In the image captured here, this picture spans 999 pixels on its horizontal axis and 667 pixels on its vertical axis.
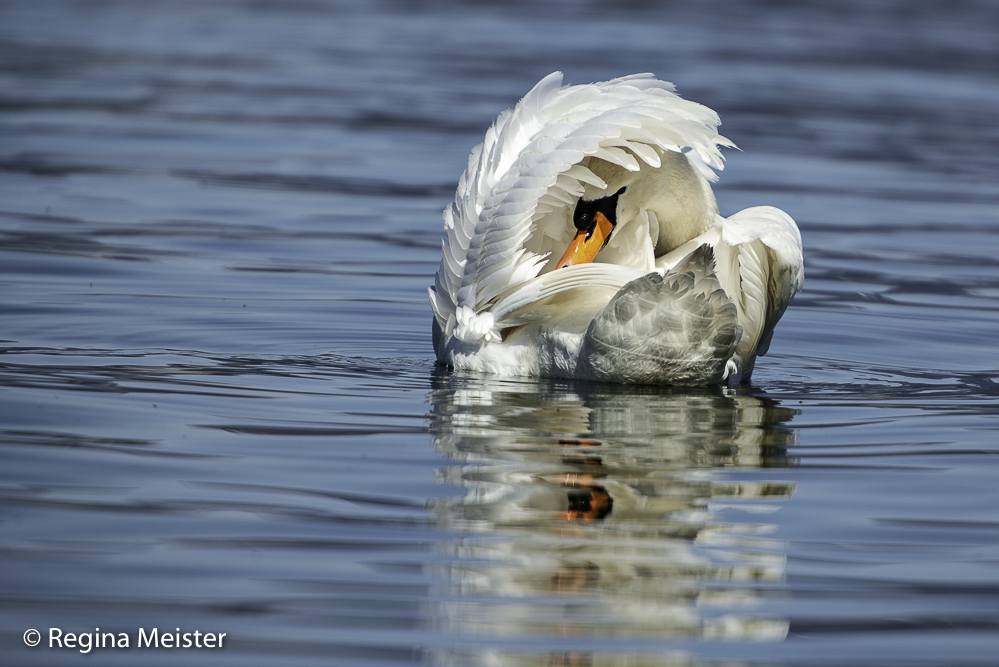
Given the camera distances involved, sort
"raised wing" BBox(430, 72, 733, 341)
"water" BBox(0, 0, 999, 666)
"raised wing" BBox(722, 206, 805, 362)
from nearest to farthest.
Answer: "water" BBox(0, 0, 999, 666), "raised wing" BBox(430, 72, 733, 341), "raised wing" BBox(722, 206, 805, 362)

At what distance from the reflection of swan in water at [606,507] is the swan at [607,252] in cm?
21

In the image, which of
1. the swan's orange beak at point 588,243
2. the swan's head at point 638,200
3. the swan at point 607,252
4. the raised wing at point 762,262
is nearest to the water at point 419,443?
the swan at point 607,252

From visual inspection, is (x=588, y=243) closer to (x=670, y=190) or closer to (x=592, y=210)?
(x=592, y=210)

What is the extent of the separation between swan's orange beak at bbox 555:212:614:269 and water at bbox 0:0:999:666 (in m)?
0.56

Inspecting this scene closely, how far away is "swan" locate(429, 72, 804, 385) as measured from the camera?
20.0ft

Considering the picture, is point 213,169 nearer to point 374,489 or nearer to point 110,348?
point 110,348

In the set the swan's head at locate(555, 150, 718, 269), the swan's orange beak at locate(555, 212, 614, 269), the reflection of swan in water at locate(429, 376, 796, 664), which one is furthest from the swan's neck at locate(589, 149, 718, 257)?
the reflection of swan in water at locate(429, 376, 796, 664)

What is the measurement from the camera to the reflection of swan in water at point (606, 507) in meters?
3.91

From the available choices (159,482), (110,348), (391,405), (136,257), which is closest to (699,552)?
(159,482)

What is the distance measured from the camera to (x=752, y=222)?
662 cm

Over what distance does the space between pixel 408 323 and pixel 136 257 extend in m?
2.47

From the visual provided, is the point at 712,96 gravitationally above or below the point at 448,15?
below

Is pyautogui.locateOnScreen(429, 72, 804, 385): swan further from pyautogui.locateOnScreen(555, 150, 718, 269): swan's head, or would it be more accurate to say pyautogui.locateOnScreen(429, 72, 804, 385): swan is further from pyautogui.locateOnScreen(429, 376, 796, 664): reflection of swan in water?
pyautogui.locateOnScreen(429, 376, 796, 664): reflection of swan in water

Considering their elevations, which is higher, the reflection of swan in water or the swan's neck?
the swan's neck
